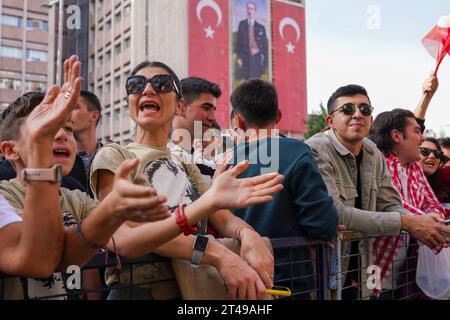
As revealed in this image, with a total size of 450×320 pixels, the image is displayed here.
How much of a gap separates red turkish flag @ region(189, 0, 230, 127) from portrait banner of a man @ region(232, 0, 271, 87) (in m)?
1.09

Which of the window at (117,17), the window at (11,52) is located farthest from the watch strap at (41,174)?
the window at (11,52)

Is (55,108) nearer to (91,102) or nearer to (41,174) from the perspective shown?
(41,174)

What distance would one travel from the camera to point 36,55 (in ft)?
155

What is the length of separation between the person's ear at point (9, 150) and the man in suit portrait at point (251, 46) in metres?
46.5

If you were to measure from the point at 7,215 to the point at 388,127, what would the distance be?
3141 millimetres

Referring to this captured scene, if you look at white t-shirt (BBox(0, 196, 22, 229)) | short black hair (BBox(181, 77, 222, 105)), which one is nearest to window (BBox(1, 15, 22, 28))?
short black hair (BBox(181, 77, 222, 105))

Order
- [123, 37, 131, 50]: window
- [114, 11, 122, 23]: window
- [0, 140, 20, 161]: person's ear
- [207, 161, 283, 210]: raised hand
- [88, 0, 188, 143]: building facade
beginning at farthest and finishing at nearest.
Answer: [114, 11, 122, 23]: window
[123, 37, 131, 50]: window
[88, 0, 188, 143]: building facade
[0, 140, 20, 161]: person's ear
[207, 161, 283, 210]: raised hand

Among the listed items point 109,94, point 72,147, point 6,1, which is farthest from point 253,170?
point 6,1

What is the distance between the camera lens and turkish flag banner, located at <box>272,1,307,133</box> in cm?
5060

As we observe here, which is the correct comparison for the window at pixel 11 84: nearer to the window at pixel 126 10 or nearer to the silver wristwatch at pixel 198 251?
the window at pixel 126 10

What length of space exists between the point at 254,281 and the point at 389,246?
1662mm

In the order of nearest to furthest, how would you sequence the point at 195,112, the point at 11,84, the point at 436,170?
1. the point at 195,112
2. the point at 436,170
3. the point at 11,84

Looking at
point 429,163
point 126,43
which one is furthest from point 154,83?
point 126,43

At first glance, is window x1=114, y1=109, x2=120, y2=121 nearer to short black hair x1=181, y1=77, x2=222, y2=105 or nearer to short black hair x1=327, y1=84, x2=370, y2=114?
short black hair x1=181, y1=77, x2=222, y2=105
